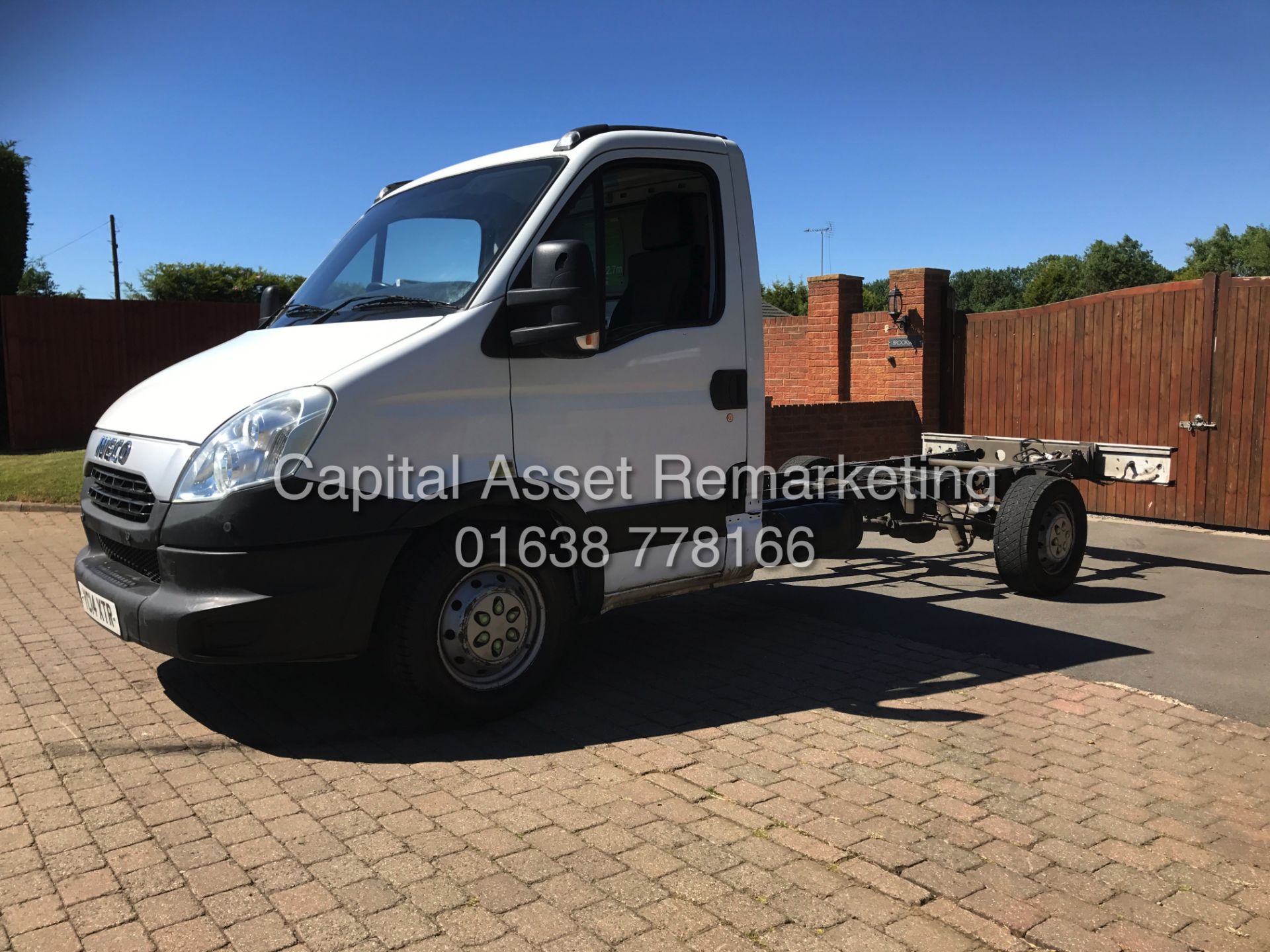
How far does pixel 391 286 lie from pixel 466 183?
73cm

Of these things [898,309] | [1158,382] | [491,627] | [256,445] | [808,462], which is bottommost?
[491,627]

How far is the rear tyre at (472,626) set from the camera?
14.3ft

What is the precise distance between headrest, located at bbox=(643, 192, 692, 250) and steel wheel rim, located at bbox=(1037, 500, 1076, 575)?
3.64 m

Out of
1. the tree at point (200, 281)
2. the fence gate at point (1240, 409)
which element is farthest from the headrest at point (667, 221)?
the tree at point (200, 281)

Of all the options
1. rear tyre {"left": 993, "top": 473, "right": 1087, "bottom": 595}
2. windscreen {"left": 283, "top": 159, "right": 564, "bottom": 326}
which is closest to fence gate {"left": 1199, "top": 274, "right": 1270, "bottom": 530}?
rear tyre {"left": 993, "top": 473, "right": 1087, "bottom": 595}

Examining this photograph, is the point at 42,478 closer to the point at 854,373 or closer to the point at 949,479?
the point at 854,373

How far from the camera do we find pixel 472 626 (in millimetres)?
4570

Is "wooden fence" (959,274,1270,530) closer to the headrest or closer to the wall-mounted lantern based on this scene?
→ the wall-mounted lantern

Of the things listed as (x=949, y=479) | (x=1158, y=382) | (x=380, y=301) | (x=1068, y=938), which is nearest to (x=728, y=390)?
(x=380, y=301)

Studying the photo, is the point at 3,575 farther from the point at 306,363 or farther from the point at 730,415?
the point at 730,415

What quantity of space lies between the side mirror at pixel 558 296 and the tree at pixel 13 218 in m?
19.4

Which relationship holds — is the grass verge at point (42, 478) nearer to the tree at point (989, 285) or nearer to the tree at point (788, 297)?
the tree at point (788, 297)

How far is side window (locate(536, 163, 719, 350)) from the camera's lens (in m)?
4.96

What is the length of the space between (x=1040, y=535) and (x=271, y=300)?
539 cm
